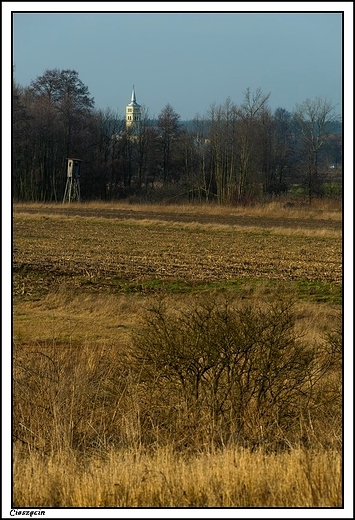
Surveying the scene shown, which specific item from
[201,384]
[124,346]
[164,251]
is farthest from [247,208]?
[201,384]

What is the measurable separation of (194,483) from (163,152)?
6321cm

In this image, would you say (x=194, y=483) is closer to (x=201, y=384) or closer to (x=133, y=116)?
(x=201, y=384)

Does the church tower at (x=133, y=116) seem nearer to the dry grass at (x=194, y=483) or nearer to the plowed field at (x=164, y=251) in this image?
the plowed field at (x=164, y=251)

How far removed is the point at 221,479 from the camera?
641 cm

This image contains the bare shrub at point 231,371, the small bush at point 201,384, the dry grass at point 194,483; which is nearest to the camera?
the dry grass at point 194,483

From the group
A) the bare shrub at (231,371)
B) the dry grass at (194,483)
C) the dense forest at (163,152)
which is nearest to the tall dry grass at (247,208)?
the dense forest at (163,152)

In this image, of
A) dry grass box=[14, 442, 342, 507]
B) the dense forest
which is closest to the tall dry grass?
the dense forest

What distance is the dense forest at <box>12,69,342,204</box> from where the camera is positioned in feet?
188

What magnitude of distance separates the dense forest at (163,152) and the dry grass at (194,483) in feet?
150

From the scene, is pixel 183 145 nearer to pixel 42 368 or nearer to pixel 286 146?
pixel 286 146

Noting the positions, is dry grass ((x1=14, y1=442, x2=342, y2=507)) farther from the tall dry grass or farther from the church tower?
the church tower

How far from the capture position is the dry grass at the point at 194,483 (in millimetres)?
6051

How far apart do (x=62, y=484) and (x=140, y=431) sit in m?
2.65

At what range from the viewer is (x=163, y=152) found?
225ft
